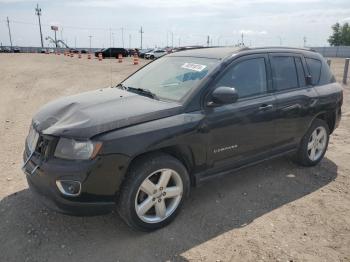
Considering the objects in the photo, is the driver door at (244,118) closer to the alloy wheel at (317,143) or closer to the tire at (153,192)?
the tire at (153,192)

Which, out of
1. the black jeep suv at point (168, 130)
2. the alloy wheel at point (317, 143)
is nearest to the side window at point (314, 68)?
the black jeep suv at point (168, 130)

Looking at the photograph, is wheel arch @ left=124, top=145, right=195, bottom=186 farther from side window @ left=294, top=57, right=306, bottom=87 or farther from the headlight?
side window @ left=294, top=57, right=306, bottom=87

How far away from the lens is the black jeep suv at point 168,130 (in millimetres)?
3422

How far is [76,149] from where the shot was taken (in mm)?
3396

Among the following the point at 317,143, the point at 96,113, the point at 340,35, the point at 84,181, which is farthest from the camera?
the point at 340,35

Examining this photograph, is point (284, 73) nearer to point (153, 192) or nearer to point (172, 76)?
point (172, 76)

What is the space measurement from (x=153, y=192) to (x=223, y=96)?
123 centimetres

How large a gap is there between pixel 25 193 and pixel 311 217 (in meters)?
3.37

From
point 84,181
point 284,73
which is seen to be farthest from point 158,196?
point 284,73

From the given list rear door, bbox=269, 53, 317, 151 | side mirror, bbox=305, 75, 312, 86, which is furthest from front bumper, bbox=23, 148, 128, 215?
side mirror, bbox=305, 75, 312, 86

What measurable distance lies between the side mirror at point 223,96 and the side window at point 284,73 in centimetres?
110

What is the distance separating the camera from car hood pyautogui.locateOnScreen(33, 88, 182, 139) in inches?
137

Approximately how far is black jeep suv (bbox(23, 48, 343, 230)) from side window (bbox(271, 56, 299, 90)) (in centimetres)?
1

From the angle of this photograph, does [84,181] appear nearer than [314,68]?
Yes
